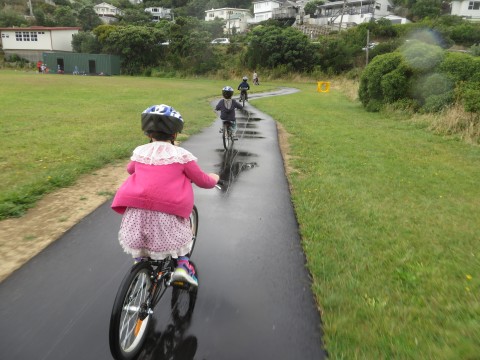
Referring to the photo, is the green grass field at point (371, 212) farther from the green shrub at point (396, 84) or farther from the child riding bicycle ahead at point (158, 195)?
the green shrub at point (396, 84)

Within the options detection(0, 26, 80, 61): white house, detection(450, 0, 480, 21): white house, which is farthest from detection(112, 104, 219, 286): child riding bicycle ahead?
detection(450, 0, 480, 21): white house

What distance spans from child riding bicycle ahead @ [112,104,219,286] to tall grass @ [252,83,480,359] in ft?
5.14

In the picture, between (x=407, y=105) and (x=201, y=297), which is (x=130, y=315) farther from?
(x=407, y=105)

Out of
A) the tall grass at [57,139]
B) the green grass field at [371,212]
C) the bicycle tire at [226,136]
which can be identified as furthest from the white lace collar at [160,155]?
the bicycle tire at [226,136]

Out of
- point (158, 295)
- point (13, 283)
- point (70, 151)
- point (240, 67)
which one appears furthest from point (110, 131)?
point (240, 67)

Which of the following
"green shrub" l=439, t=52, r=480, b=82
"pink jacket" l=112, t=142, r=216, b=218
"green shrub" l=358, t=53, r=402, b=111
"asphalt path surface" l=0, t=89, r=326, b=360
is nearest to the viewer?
"pink jacket" l=112, t=142, r=216, b=218

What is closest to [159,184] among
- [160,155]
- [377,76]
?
[160,155]

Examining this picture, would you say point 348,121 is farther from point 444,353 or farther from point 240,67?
point 240,67

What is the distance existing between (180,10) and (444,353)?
98980mm

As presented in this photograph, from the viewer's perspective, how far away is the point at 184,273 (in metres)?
2.92

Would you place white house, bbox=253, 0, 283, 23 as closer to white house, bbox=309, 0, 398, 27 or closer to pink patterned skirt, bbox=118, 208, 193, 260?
white house, bbox=309, 0, 398, 27

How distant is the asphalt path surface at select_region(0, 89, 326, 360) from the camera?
2762mm

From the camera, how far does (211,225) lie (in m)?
5.05

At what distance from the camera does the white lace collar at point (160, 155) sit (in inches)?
106
